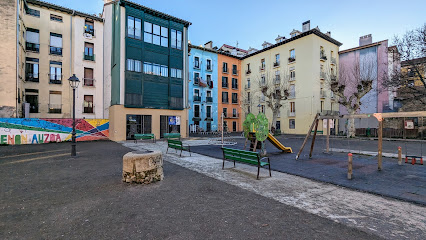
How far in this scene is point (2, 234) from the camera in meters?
3.29

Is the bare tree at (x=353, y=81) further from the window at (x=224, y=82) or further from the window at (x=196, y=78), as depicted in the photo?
the window at (x=196, y=78)

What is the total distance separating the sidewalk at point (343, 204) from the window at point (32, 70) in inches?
1052

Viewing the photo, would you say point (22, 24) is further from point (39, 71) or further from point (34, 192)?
point (34, 192)

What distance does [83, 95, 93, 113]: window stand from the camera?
25.2 meters

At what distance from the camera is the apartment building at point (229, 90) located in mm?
42844

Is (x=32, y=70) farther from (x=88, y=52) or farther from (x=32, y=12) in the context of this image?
(x=32, y=12)

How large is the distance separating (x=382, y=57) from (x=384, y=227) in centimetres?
3887

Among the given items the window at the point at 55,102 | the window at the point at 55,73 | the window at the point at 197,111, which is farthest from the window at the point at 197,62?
the window at the point at 55,102

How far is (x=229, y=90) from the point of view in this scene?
145ft

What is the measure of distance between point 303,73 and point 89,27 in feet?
107

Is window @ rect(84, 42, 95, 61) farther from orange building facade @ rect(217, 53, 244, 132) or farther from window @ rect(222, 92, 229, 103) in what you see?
window @ rect(222, 92, 229, 103)

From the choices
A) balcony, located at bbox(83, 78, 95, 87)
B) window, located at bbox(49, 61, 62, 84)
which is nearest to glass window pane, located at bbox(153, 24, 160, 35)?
balcony, located at bbox(83, 78, 95, 87)

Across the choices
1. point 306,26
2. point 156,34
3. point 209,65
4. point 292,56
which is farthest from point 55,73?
point 306,26

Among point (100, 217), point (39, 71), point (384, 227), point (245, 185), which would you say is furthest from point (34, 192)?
point (39, 71)
